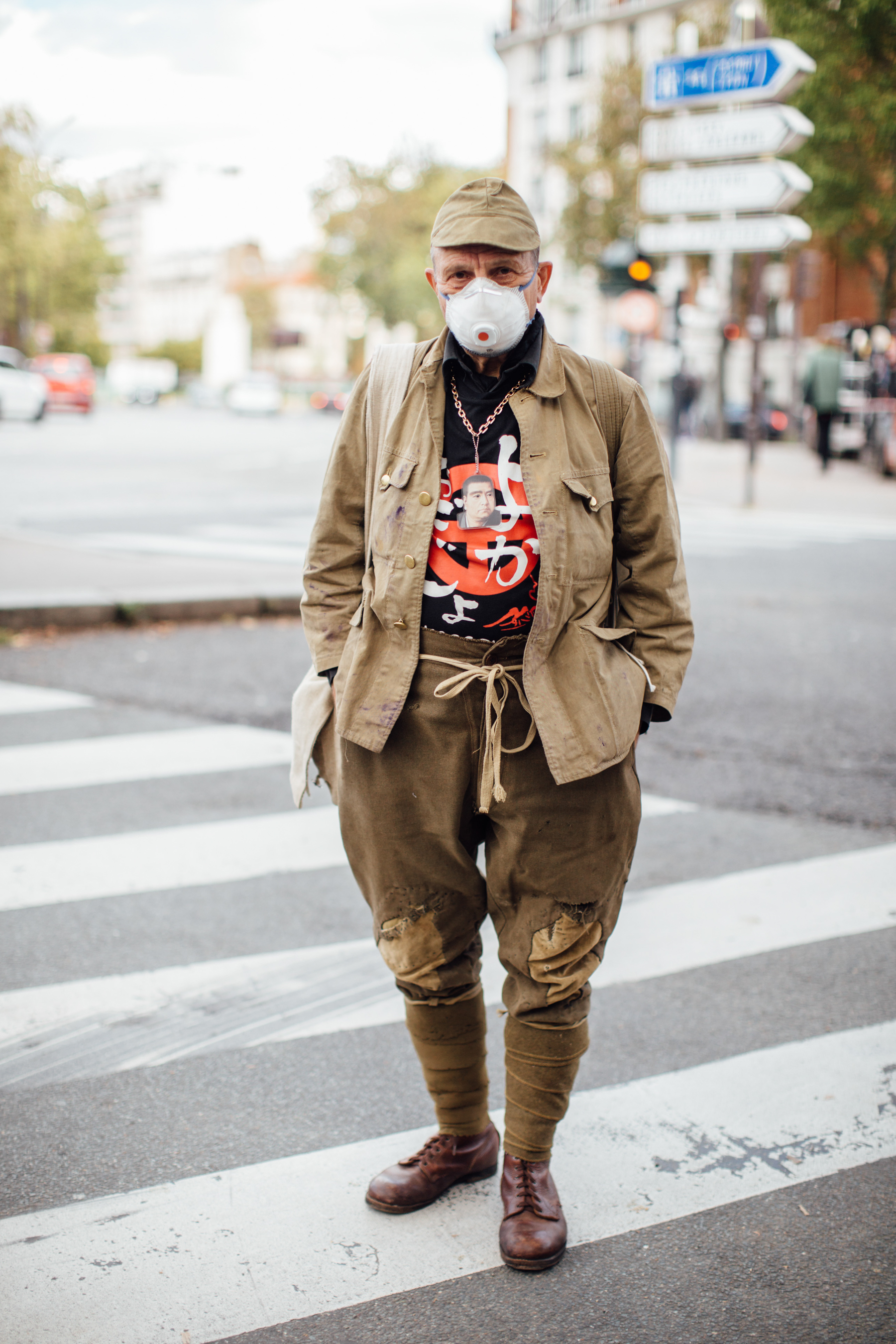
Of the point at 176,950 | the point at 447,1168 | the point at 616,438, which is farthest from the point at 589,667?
the point at 176,950

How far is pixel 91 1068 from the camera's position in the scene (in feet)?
10.2

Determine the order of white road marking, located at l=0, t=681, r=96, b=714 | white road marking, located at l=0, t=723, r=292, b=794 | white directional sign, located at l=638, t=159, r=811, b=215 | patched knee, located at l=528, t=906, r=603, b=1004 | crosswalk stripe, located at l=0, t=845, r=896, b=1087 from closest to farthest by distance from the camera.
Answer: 1. patched knee, located at l=528, t=906, r=603, b=1004
2. crosswalk stripe, located at l=0, t=845, r=896, b=1087
3. white road marking, located at l=0, t=723, r=292, b=794
4. white road marking, located at l=0, t=681, r=96, b=714
5. white directional sign, located at l=638, t=159, r=811, b=215

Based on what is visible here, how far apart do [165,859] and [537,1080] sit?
2.32m

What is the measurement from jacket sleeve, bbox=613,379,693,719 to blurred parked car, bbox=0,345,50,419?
31.0 metres

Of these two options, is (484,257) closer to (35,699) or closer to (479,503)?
(479,503)

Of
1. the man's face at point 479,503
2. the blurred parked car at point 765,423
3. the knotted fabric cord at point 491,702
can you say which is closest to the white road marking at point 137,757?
the knotted fabric cord at point 491,702

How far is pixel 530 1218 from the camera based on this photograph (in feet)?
8.08

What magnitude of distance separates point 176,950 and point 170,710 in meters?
2.73

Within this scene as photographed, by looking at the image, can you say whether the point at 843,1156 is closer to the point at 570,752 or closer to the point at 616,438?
the point at 570,752

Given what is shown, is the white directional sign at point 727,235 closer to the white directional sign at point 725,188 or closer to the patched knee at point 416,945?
the white directional sign at point 725,188

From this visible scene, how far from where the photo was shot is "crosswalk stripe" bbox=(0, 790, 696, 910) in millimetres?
4238

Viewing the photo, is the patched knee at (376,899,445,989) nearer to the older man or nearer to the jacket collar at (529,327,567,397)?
the older man

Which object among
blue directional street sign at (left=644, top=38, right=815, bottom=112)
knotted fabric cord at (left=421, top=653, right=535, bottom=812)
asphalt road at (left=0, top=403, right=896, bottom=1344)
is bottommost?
asphalt road at (left=0, top=403, right=896, bottom=1344)

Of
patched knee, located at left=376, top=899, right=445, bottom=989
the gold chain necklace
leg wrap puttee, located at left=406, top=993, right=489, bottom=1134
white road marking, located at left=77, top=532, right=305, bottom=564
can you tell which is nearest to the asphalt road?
leg wrap puttee, located at left=406, top=993, right=489, bottom=1134
